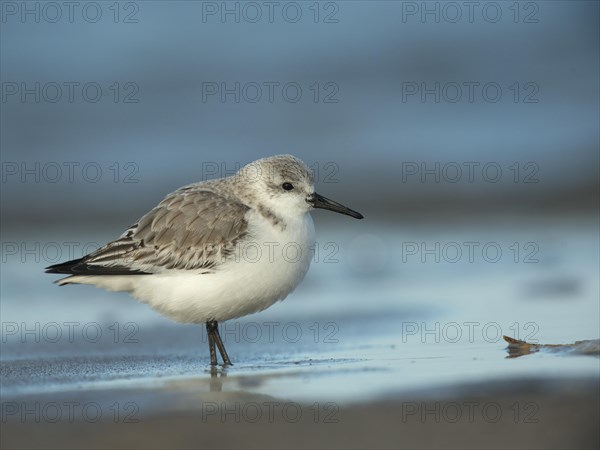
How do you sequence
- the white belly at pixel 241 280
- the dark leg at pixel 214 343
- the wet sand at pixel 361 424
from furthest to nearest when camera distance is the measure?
1. the dark leg at pixel 214 343
2. the white belly at pixel 241 280
3. the wet sand at pixel 361 424

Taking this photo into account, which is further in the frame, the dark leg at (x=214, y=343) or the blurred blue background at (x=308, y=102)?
the blurred blue background at (x=308, y=102)

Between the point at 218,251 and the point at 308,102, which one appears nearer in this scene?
the point at 218,251

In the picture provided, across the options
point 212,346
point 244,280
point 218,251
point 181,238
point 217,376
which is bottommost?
point 217,376

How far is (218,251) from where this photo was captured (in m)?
7.39

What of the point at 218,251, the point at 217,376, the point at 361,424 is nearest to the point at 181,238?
the point at 218,251

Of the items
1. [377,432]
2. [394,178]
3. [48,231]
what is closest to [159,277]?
[377,432]

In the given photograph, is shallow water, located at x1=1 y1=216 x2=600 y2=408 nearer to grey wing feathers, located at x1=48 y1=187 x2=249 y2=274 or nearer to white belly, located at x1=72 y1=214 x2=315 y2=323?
white belly, located at x1=72 y1=214 x2=315 y2=323

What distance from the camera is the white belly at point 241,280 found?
23.7 feet

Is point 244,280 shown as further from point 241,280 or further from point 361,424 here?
point 361,424

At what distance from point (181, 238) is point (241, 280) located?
2.24 ft

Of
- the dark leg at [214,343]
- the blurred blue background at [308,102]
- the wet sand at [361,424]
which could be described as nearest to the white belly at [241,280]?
the dark leg at [214,343]

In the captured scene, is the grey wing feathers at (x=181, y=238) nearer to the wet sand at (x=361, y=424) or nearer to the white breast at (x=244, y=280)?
the white breast at (x=244, y=280)

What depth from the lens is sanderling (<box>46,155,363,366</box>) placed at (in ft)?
23.9

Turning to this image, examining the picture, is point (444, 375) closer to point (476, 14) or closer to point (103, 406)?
point (103, 406)
